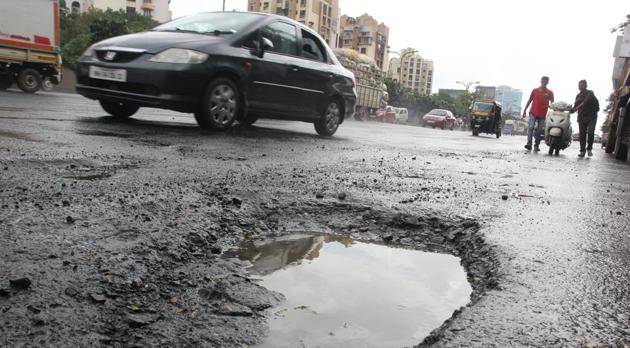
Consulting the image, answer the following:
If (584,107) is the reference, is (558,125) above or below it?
below

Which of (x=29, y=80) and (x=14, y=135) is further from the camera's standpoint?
(x=29, y=80)

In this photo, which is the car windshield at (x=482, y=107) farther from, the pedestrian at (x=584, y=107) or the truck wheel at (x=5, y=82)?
the truck wheel at (x=5, y=82)

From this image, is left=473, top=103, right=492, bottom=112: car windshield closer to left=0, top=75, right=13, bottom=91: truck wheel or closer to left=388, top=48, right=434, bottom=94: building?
left=0, top=75, right=13, bottom=91: truck wheel

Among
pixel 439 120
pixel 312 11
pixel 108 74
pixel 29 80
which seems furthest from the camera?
pixel 312 11

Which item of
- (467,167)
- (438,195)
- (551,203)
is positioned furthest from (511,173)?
(438,195)

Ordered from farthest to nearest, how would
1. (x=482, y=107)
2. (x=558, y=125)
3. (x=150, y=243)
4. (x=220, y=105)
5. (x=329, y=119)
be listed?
(x=482, y=107) → (x=558, y=125) → (x=329, y=119) → (x=220, y=105) → (x=150, y=243)

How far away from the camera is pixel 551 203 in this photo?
3820 mm

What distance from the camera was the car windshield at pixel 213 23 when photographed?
6.57 m

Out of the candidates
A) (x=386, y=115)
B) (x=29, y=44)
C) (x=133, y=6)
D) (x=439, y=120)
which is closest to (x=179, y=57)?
(x=29, y=44)

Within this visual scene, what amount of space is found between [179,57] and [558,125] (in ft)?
25.8

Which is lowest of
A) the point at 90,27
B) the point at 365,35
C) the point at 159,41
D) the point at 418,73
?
the point at 159,41

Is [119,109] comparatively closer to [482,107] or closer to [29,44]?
[29,44]

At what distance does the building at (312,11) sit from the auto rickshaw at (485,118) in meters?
63.4

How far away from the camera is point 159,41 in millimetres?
6012
